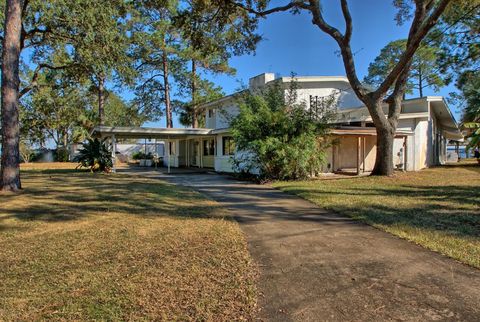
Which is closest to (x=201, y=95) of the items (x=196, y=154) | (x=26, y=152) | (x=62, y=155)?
(x=196, y=154)

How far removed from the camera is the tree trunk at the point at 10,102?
10.3 metres

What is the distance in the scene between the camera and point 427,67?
38.4 metres

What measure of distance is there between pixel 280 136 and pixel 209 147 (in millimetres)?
10904

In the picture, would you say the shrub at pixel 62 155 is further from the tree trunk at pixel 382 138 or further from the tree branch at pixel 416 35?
the tree branch at pixel 416 35

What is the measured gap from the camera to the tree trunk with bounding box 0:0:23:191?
10.3 metres

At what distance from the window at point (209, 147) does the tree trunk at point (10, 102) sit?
14.0 metres

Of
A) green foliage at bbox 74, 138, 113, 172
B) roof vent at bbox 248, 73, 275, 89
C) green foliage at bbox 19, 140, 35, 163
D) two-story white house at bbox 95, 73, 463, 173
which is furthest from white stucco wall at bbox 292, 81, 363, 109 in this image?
green foliage at bbox 19, 140, 35, 163

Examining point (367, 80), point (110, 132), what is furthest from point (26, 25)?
point (367, 80)

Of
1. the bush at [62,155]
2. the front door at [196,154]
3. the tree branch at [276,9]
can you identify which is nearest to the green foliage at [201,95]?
the front door at [196,154]

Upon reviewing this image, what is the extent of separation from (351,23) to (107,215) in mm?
12570

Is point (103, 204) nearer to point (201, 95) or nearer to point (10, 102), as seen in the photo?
point (10, 102)

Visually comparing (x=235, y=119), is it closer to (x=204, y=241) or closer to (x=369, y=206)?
(x=369, y=206)

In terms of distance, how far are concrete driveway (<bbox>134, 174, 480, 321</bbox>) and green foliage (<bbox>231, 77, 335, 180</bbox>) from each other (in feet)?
23.5

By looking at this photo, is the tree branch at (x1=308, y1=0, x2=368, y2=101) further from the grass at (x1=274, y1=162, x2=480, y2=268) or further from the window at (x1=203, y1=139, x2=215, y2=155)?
the window at (x1=203, y1=139, x2=215, y2=155)
